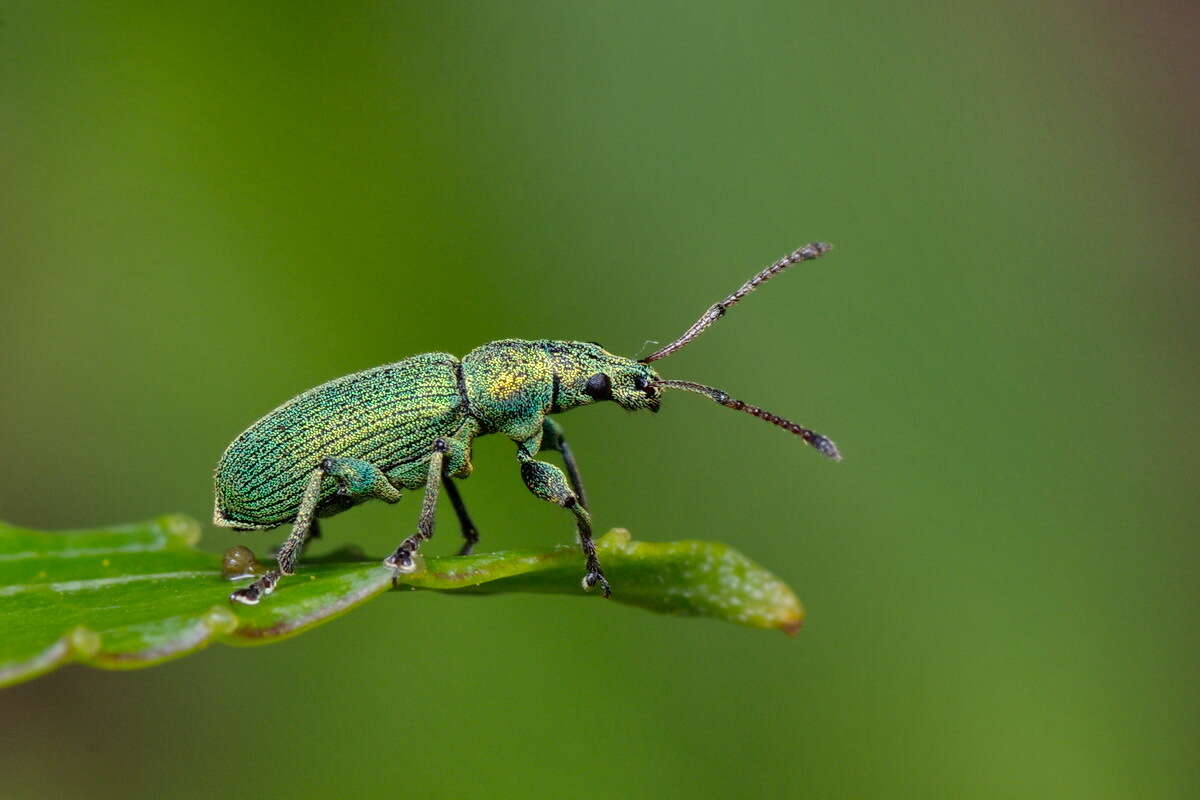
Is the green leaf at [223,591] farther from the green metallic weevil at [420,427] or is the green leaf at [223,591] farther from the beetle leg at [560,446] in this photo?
the beetle leg at [560,446]

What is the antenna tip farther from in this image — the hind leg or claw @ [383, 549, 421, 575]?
claw @ [383, 549, 421, 575]

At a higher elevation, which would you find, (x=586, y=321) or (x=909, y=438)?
(x=586, y=321)

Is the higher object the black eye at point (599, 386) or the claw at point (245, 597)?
the black eye at point (599, 386)

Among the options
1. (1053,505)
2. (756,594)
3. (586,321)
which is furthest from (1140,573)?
(756,594)

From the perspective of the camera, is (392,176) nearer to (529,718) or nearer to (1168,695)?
(529,718)

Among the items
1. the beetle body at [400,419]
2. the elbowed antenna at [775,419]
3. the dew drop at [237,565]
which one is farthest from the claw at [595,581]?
the beetle body at [400,419]

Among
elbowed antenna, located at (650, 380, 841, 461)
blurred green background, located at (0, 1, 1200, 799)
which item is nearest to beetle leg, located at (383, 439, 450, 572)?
elbowed antenna, located at (650, 380, 841, 461)

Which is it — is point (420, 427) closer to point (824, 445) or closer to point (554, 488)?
point (554, 488)
